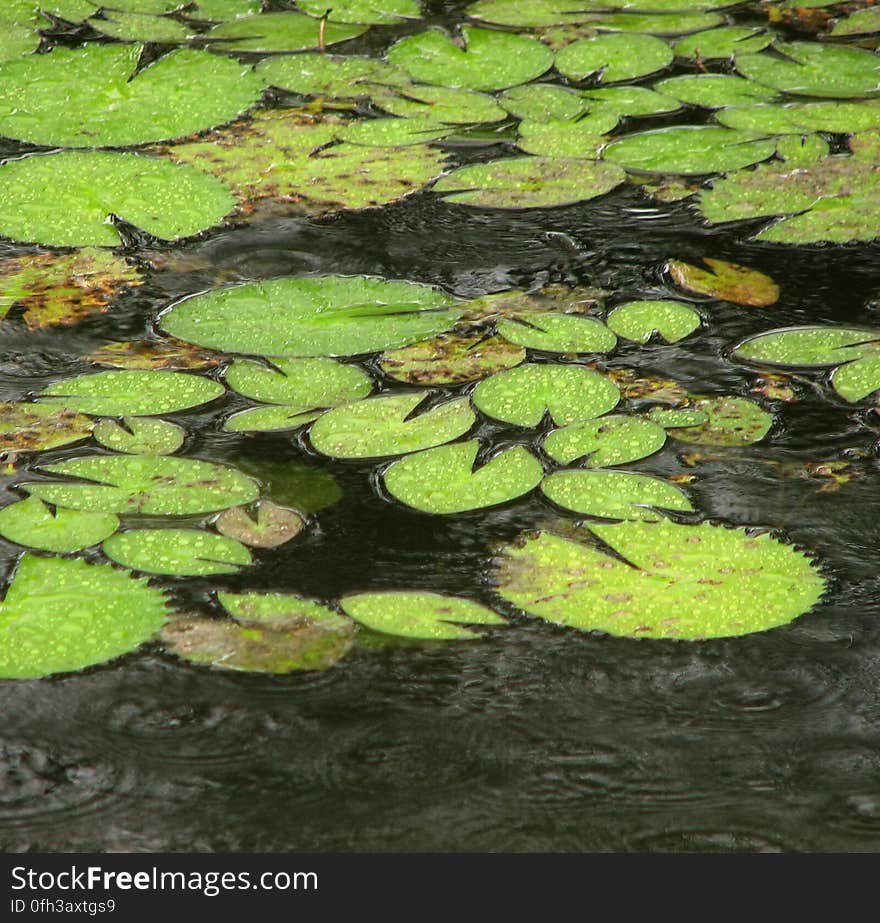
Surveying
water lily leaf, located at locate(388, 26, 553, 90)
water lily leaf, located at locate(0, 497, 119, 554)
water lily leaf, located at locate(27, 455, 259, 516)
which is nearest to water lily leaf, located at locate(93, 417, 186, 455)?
water lily leaf, located at locate(27, 455, 259, 516)

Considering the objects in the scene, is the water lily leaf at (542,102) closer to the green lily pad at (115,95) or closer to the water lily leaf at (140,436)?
the green lily pad at (115,95)

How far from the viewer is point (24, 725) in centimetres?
151

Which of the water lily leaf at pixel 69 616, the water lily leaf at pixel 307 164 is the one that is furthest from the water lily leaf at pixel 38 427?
the water lily leaf at pixel 307 164

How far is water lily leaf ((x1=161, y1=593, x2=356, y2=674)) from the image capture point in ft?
5.20

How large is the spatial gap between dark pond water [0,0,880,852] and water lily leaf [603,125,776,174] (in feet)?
3.30

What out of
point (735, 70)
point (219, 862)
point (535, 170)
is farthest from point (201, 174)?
point (219, 862)

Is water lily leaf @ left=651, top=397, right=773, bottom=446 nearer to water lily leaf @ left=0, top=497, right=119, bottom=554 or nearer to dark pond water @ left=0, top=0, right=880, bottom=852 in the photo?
dark pond water @ left=0, top=0, right=880, bottom=852

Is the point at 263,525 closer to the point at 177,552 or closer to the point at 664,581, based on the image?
the point at 177,552

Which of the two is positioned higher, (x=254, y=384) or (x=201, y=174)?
(x=201, y=174)

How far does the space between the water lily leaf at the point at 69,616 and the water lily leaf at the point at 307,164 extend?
1.19 metres

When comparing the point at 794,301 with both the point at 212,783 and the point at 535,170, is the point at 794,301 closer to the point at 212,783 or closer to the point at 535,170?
the point at 535,170

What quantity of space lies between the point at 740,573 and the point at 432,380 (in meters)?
0.64

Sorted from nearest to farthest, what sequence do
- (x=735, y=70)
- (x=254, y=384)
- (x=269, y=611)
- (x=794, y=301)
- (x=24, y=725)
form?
(x=24, y=725)
(x=269, y=611)
(x=254, y=384)
(x=794, y=301)
(x=735, y=70)

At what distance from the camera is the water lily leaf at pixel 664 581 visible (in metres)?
1.63
